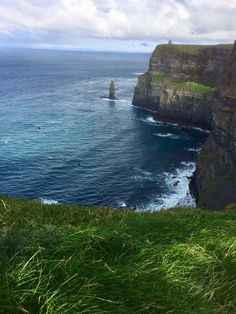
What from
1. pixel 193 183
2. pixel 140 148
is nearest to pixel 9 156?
pixel 140 148

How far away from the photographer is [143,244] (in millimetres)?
6613

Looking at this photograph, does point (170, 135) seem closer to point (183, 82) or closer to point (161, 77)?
point (183, 82)

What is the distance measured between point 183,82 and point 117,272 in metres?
125

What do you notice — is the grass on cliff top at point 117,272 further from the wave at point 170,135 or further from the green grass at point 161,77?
the green grass at point 161,77

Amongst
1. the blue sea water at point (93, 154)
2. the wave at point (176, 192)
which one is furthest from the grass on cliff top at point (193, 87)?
the wave at point (176, 192)

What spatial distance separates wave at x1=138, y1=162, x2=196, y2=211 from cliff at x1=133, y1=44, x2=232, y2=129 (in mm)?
35974

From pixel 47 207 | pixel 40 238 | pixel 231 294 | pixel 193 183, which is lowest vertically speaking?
pixel 193 183

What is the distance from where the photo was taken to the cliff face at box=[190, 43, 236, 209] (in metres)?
53.4

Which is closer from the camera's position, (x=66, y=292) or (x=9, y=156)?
(x=66, y=292)

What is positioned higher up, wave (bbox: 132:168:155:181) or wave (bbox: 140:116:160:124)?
wave (bbox: 140:116:160:124)

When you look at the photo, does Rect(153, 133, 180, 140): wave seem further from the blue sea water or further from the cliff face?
the cliff face

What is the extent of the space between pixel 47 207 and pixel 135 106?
128579mm

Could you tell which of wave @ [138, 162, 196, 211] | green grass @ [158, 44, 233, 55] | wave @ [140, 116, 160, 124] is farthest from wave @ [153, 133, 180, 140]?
green grass @ [158, 44, 233, 55]

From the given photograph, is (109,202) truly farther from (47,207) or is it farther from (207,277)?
(207,277)
